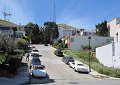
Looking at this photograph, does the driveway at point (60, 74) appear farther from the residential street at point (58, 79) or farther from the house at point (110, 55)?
the house at point (110, 55)

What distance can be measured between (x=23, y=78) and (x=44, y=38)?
263ft

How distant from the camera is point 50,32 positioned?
398ft

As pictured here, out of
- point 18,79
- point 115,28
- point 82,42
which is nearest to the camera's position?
point 18,79

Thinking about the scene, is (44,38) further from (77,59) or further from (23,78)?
(23,78)

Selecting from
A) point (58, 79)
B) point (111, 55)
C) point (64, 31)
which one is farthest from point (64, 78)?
point (64, 31)

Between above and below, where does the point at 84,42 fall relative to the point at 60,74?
above

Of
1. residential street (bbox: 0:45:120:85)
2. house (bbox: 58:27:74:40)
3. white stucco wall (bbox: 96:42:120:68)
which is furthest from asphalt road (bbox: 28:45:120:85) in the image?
house (bbox: 58:27:74:40)

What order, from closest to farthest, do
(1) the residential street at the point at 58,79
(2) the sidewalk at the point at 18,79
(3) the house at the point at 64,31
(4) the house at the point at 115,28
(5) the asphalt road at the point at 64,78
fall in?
(2) the sidewalk at the point at 18,79
(1) the residential street at the point at 58,79
(5) the asphalt road at the point at 64,78
(4) the house at the point at 115,28
(3) the house at the point at 64,31

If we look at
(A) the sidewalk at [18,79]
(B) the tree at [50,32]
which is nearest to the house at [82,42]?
(B) the tree at [50,32]

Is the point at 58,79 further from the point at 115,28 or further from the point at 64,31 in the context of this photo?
the point at 64,31

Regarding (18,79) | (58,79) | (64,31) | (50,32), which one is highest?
(64,31)

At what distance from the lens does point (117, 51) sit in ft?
187

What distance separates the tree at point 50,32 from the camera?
119688mm

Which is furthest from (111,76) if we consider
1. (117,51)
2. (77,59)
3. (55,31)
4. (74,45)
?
(55,31)
